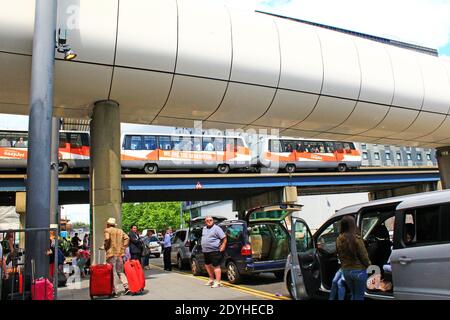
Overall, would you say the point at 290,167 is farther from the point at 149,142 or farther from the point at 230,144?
the point at 149,142

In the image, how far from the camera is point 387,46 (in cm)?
1017

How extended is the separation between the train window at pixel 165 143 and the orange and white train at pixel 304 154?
7.47 meters

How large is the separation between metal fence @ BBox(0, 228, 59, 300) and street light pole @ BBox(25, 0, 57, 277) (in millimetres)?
39

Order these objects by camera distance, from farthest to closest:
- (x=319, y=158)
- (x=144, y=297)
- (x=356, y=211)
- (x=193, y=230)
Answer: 1. (x=319, y=158)
2. (x=193, y=230)
3. (x=144, y=297)
4. (x=356, y=211)

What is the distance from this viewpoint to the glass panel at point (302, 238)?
6788 millimetres

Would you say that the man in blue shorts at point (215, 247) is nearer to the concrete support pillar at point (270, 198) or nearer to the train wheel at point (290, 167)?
the concrete support pillar at point (270, 198)

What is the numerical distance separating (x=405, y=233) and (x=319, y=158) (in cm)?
2950

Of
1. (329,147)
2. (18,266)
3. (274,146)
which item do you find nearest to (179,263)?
(18,266)

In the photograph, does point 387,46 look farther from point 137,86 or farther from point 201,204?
point 201,204

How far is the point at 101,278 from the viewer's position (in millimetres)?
7695

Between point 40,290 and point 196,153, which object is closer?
point 40,290

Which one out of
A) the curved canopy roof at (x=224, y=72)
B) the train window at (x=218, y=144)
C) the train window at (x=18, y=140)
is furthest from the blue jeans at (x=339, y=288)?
the train window at (x=218, y=144)

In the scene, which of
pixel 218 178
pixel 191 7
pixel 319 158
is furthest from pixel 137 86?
pixel 319 158

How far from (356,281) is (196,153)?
25139 mm
